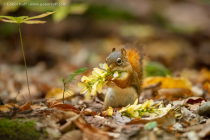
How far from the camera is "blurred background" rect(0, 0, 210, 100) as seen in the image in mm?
7297

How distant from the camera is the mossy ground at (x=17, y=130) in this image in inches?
71.9

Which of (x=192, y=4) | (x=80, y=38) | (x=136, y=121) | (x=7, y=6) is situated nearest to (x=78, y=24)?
(x=80, y=38)

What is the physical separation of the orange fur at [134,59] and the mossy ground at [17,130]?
168 centimetres

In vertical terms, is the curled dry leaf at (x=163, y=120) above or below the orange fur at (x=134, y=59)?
below

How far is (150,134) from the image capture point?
1.81 meters

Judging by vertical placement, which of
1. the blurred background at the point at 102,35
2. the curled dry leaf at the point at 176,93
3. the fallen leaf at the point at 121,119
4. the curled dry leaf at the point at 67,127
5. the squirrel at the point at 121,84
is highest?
the blurred background at the point at 102,35

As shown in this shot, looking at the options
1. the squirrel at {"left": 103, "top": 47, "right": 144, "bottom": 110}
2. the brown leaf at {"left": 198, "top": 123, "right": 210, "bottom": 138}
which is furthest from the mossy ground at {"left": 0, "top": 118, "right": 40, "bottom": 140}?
the brown leaf at {"left": 198, "top": 123, "right": 210, "bottom": 138}

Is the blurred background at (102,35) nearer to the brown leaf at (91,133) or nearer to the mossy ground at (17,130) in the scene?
the mossy ground at (17,130)

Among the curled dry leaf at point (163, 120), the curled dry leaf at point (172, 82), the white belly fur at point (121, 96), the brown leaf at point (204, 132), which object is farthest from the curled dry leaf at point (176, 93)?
the brown leaf at point (204, 132)

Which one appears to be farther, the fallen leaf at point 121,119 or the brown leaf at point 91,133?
the fallen leaf at point 121,119

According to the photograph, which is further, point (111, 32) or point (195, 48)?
point (111, 32)

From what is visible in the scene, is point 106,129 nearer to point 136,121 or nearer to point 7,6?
point 136,121

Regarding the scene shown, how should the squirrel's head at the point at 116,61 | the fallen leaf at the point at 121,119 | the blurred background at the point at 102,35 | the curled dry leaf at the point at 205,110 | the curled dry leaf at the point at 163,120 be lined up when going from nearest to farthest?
the curled dry leaf at the point at 163,120
the fallen leaf at the point at 121,119
the curled dry leaf at the point at 205,110
the squirrel's head at the point at 116,61
the blurred background at the point at 102,35

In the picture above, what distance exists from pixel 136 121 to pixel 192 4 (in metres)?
11.4
